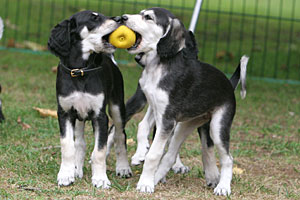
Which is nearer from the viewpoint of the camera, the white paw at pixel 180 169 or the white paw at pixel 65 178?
the white paw at pixel 65 178

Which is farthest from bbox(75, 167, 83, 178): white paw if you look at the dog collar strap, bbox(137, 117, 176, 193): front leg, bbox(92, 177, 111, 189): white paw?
the dog collar strap

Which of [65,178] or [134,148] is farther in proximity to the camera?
[134,148]

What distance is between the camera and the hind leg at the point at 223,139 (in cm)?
489

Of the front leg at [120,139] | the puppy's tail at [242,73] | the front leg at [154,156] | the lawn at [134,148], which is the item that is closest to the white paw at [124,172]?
the front leg at [120,139]

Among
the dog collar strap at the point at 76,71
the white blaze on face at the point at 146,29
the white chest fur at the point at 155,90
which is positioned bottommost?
the white chest fur at the point at 155,90

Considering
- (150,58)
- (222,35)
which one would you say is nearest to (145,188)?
(150,58)

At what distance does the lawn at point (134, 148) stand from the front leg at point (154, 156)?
10 cm

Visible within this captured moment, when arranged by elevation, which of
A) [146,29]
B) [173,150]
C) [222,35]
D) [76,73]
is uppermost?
[146,29]

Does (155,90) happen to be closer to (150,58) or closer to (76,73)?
(150,58)

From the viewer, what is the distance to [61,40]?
4.80 m

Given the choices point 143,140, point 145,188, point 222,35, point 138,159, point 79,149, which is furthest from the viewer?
point 222,35

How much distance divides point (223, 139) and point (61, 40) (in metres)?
1.73

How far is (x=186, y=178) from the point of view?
17.8 ft

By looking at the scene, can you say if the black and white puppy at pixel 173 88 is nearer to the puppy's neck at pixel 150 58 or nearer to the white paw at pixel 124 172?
the puppy's neck at pixel 150 58
